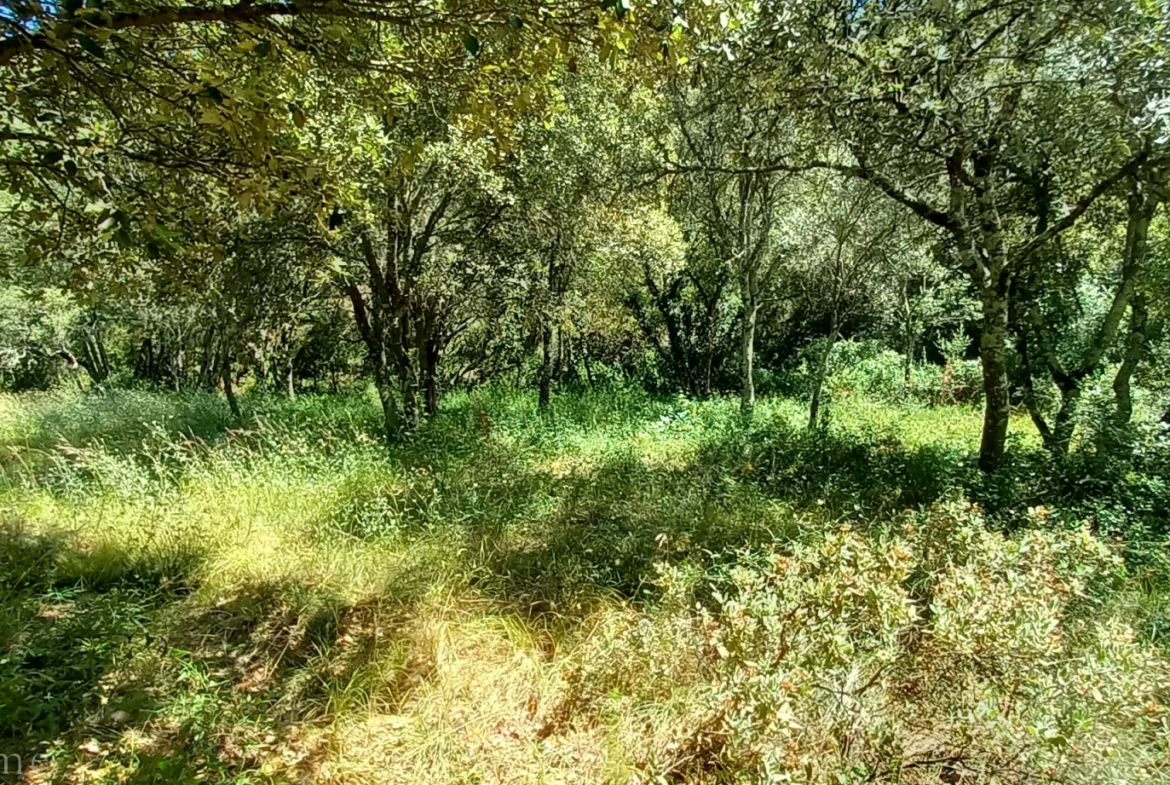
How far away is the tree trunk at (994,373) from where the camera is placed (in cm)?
469

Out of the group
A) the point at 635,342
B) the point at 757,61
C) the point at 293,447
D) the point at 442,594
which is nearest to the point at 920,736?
the point at 442,594

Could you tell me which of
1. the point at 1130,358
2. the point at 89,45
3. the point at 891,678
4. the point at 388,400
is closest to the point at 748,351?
the point at 1130,358

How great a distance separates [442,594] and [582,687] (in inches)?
44.9

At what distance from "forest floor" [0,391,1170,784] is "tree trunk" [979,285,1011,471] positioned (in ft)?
0.98

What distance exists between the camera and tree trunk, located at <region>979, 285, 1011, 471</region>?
4688 millimetres

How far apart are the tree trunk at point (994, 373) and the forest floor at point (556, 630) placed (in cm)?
30

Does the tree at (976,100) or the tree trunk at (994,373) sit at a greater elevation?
the tree at (976,100)

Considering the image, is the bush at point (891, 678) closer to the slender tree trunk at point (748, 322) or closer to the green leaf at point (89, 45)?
the green leaf at point (89, 45)

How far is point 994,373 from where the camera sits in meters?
4.83

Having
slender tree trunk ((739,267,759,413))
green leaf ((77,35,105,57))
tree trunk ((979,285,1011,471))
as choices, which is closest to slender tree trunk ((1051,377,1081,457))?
tree trunk ((979,285,1011,471))

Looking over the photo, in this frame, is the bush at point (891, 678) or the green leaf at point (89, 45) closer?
the green leaf at point (89, 45)

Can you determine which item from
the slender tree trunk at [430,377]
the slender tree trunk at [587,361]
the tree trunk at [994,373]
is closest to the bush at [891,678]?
the tree trunk at [994,373]

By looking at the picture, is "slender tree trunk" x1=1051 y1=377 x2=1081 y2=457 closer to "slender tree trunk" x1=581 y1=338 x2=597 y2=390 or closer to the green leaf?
the green leaf

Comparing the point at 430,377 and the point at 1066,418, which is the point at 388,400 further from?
the point at 1066,418
